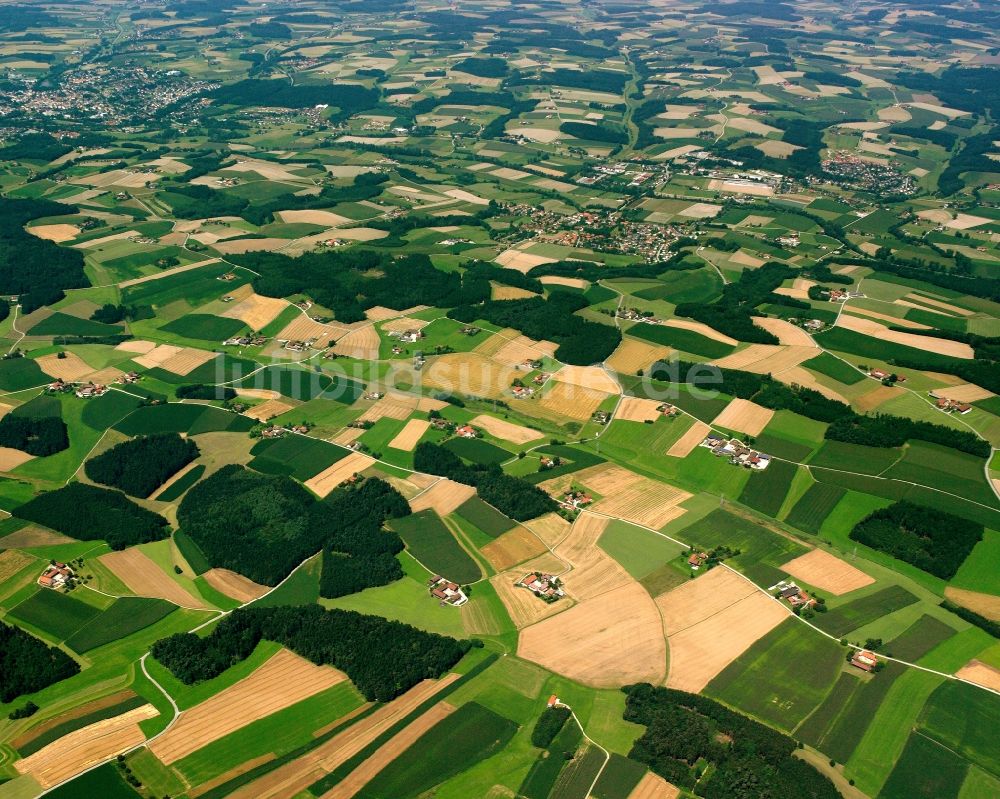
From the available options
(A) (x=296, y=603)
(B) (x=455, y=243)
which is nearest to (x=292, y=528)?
(A) (x=296, y=603)

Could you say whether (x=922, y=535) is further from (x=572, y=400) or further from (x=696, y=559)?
(x=572, y=400)

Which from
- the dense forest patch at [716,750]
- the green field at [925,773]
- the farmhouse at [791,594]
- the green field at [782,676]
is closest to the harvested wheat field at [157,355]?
the dense forest patch at [716,750]

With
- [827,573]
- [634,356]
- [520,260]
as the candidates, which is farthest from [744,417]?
[520,260]

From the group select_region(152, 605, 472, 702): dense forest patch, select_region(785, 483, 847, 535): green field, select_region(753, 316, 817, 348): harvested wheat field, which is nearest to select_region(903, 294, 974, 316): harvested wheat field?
select_region(753, 316, 817, 348): harvested wheat field

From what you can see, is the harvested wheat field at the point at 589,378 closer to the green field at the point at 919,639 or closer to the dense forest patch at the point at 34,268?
the green field at the point at 919,639

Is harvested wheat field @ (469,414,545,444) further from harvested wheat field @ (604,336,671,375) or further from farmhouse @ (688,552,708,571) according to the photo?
farmhouse @ (688,552,708,571)

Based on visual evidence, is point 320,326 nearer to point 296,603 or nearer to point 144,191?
point 296,603
